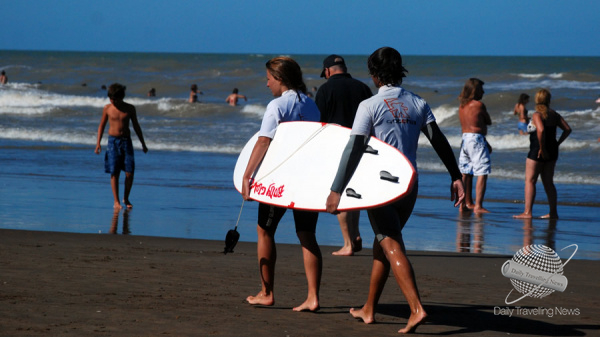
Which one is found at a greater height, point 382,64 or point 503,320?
point 382,64

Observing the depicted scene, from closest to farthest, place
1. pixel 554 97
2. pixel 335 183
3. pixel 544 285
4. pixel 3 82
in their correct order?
pixel 335 183
pixel 544 285
pixel 554 97
pixel 3 82

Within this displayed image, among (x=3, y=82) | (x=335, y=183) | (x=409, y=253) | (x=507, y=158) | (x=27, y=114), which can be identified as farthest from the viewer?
(x=3, y=82)

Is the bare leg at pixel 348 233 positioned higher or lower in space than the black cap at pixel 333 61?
lower

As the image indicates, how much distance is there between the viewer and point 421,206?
36.4 feet

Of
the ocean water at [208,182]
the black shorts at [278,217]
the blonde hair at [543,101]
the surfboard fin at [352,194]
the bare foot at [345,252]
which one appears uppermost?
the blonde hair at [543,101]

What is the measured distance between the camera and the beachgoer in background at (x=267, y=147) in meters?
4.83

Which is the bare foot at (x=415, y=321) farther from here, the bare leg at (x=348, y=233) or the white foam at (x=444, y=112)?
the white foam at (x=444, y=112)

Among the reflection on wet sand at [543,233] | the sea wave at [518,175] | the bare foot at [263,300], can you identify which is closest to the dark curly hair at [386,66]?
the bare foot at [263,300]

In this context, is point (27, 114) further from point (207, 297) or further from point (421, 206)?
point (207, 297)

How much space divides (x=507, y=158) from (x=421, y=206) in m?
7.53

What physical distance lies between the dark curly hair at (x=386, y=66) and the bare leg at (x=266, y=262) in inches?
48.0

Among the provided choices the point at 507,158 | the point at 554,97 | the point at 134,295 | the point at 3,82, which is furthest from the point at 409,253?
the point at 3,82

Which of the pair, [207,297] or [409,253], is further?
[409,253]

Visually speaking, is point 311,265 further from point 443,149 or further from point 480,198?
A: point 480,198
